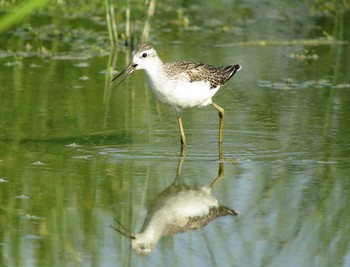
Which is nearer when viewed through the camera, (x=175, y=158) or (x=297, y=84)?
(x=175, y=158)

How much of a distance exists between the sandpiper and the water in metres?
0.42

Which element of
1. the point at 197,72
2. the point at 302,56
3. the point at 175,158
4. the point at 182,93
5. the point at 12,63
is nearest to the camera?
the point at 175,158

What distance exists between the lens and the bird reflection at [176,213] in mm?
6055

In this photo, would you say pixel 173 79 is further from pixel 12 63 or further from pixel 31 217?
pixel 12 63

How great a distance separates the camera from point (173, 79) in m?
8.44

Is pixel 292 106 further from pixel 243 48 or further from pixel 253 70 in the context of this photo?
pixel 243 48

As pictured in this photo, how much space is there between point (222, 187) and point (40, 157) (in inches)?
68.0

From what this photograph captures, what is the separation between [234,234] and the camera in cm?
613

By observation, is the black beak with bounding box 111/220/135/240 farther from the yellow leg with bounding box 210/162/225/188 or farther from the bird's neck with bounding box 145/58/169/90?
the bird's neck with bounding box 145/58/169/90

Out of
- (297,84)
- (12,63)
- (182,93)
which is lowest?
(297,84)

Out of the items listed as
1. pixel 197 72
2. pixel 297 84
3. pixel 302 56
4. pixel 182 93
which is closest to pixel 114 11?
pixel 302 56

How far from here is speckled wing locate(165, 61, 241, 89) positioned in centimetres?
853

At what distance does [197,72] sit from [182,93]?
1.26 feet

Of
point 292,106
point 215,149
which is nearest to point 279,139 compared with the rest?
point 215,149
